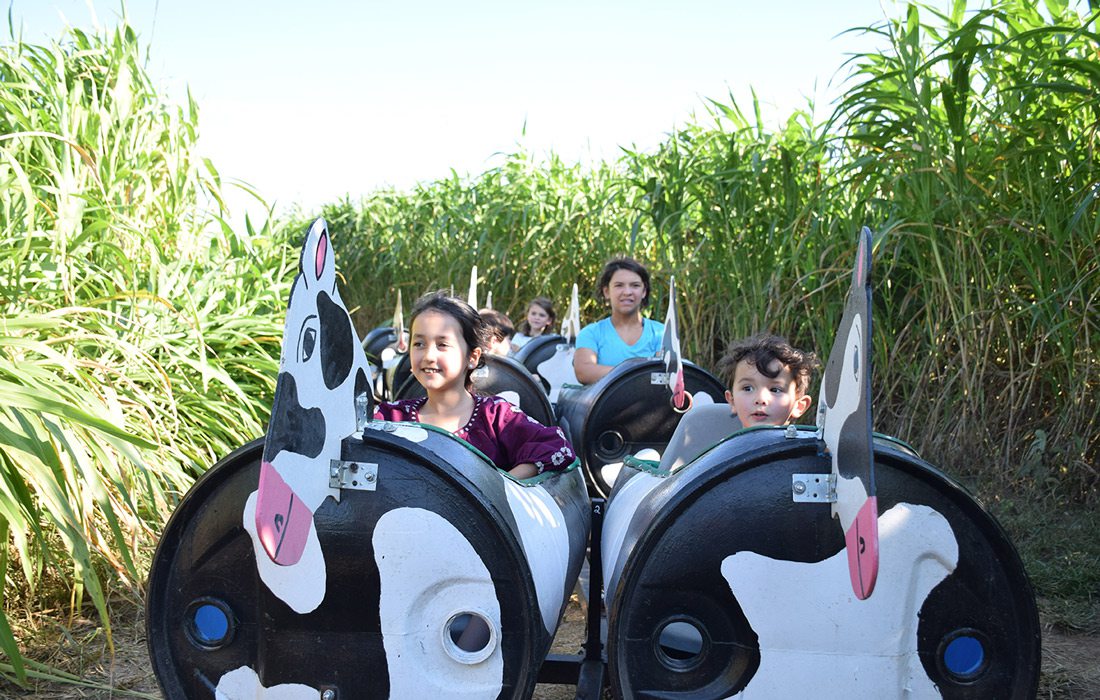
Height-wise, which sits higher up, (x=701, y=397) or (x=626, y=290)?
(x=626, y=290)

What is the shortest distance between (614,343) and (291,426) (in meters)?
3.39

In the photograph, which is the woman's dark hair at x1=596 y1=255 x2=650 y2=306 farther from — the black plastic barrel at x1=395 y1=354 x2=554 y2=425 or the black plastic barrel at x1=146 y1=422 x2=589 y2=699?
the black plastic barrel at x1=146 y1=422 x2=589 y2=699

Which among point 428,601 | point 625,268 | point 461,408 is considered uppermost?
point 625,268

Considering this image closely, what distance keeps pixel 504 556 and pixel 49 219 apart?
250 cm

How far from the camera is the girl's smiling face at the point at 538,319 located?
7488mm

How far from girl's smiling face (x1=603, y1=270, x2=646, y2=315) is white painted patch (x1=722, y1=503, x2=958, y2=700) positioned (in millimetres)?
3225

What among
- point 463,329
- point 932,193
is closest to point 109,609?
point 463,329

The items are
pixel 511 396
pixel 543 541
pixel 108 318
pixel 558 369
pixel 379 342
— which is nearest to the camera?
pixel 543 541

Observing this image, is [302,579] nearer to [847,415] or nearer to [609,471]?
[847,415]

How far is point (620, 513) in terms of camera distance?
2.43 meters

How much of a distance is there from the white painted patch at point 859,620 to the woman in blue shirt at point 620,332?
3097mm

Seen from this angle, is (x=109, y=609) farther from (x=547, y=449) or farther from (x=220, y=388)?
(x=547, y=449)

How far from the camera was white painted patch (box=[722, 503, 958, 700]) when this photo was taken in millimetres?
1744

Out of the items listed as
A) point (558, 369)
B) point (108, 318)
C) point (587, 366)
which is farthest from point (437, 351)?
point (558, 369)
